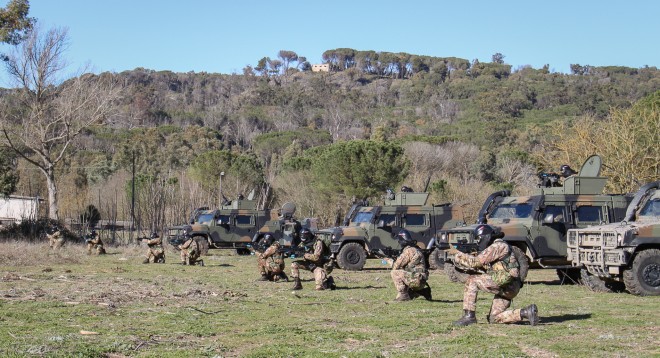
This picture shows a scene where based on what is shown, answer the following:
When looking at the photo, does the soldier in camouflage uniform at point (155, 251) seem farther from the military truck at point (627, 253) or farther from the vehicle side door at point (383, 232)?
the military truck at point (627, 253)

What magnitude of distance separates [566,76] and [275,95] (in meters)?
43.2

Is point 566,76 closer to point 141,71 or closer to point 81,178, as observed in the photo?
point 141,71

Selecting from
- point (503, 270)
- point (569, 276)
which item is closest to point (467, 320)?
point (503, 270)

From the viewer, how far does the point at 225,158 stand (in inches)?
2068

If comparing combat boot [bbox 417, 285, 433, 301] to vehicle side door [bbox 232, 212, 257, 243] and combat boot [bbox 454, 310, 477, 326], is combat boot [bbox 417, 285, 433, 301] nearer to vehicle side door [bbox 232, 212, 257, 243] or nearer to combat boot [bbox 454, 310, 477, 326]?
combat boot [bbox 454, 310, 477, 326]

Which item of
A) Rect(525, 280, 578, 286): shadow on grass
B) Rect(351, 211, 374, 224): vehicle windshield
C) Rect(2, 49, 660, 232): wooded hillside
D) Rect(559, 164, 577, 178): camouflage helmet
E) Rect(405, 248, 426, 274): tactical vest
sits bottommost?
Rect(525, 280, 578, 286): shadow on grass

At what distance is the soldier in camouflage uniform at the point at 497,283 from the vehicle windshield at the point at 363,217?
1233 cm

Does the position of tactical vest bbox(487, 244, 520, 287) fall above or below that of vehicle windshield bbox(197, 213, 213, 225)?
below

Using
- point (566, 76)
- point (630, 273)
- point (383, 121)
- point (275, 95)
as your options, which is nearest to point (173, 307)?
point (630, 273)

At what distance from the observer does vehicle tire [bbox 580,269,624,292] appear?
49.7ft

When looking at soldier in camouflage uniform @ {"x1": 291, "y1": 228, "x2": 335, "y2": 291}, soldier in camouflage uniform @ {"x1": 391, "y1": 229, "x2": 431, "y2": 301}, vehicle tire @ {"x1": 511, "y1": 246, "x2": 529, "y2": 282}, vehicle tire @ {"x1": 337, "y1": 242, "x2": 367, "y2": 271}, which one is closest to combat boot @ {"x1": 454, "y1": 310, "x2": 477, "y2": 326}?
soldier in camouflage uniform @ {"x1": 391, "y1": 229, "x2": 431, "y2": 301}

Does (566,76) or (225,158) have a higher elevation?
(566,76)

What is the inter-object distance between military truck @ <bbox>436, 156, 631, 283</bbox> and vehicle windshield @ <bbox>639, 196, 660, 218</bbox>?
7.13 feet

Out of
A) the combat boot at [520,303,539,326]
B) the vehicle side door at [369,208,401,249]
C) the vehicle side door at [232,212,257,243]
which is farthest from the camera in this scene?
the vehicle side door at [232,212,257,243]
